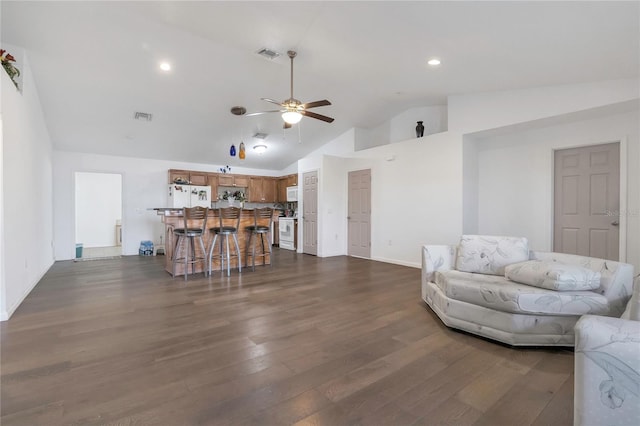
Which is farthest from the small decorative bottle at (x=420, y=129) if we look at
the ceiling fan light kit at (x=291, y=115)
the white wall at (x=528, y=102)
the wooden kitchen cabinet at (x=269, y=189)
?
the wooden kitchen cabinet at (x=269, y=189)

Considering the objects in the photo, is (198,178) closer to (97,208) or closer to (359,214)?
(97,208)

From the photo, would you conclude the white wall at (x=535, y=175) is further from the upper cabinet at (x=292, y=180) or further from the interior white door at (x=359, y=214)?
the upper cabinet at (x=292, y=180)

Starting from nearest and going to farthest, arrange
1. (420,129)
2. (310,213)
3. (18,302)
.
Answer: (18,302), (420,129), (310,213)

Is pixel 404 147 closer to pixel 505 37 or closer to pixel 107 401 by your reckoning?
pixel 505 37

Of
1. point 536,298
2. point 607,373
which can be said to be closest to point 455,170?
point 536,298

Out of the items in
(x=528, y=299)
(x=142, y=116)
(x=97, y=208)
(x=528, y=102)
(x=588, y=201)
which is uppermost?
(x=142, y=116)

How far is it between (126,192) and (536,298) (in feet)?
26.5

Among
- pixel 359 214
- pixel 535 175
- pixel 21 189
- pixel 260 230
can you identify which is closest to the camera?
pixel 21 189

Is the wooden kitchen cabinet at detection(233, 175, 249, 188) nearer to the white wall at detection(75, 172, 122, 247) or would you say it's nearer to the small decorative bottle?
the white wall at detection(75, 172, 122, 247)

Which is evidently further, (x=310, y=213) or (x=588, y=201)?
(x=310, y=213)

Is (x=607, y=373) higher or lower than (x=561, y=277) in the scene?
lower

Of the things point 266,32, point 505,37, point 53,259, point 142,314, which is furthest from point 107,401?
point 53,259

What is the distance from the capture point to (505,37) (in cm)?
297

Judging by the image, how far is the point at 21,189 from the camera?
3.51 meters
